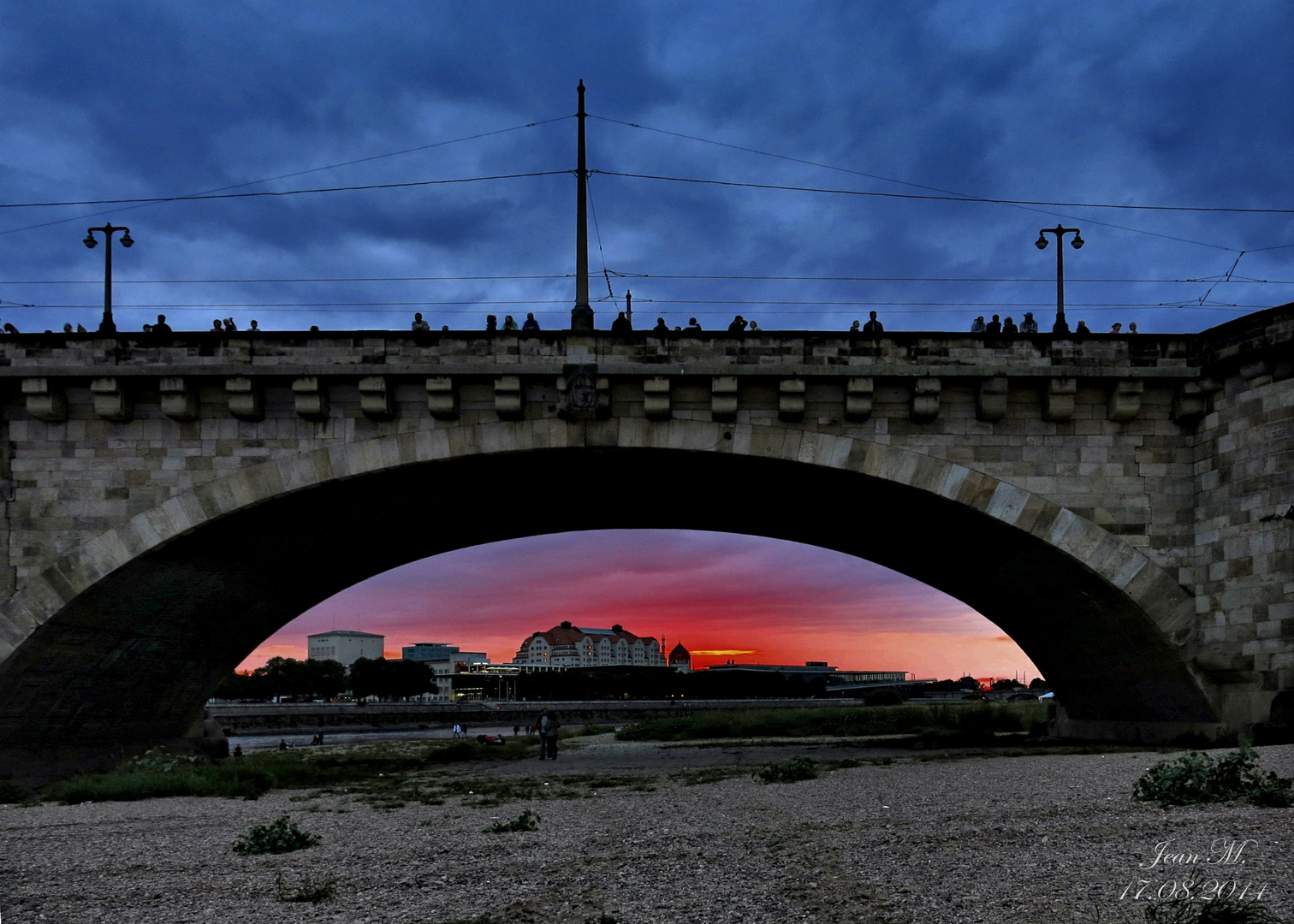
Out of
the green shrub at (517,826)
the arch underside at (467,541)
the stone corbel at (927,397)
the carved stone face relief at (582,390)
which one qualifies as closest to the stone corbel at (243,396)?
the arch underside at (467,541)

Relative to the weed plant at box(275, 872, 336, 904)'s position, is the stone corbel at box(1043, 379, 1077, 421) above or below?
above

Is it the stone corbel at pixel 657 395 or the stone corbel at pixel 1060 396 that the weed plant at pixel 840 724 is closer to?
the stone corbel at pixel 1060 396

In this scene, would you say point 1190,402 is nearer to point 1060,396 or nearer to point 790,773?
point 1060,396

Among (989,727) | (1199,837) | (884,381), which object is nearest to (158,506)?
(884,381)

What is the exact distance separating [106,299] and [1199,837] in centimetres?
2533

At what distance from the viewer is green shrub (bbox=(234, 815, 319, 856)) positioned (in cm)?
1141

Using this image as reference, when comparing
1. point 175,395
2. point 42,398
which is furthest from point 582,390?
point 42,398

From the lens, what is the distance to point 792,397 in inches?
810

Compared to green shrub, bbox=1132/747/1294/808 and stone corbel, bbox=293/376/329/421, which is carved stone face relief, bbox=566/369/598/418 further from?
green shrub, bbox=1132/747/1294/808

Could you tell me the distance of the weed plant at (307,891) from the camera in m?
8.72

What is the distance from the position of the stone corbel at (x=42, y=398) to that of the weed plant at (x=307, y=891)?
585 inches

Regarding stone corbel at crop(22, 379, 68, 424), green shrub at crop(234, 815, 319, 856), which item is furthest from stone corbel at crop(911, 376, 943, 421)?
stone corbel at crop(22, 379, 68, 424)

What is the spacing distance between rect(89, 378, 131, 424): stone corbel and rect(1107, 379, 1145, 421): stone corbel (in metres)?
20.5

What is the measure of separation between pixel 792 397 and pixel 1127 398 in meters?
6.94
